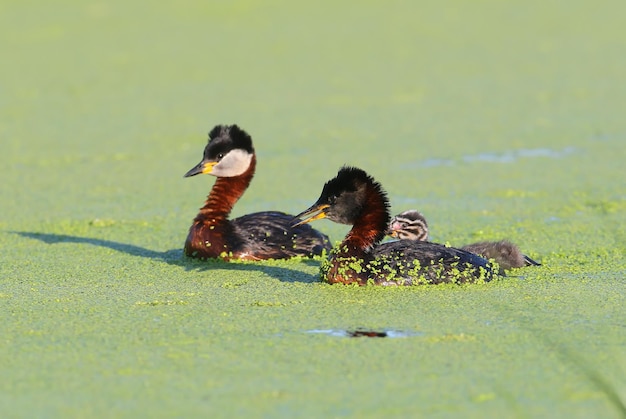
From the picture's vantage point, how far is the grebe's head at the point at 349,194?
23.9 ft

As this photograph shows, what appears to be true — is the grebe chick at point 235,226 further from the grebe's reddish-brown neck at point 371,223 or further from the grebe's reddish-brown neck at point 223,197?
the grebe's reddish-brown neck at point 371,223

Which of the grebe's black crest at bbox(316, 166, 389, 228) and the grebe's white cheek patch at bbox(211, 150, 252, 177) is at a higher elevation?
the grebe's white cheek patch at bbox(211, 150, 252, 177)

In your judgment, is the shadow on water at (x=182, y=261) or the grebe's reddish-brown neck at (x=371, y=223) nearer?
the grebe's reddish-brown neck at (x=371, y=223)

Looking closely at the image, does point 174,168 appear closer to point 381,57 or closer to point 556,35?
point 381,57

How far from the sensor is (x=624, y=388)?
4.93m

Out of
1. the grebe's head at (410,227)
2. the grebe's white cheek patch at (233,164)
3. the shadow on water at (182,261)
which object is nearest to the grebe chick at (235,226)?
the grebe's white cheek patch at (233,164)

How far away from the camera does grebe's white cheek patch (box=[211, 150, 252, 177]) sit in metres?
9.03

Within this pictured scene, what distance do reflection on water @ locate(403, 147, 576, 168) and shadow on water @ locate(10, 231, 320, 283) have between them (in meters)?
3.86

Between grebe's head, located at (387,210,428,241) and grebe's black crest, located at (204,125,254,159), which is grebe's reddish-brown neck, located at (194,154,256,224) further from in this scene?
grebe's head, located at (387,210,428,241)

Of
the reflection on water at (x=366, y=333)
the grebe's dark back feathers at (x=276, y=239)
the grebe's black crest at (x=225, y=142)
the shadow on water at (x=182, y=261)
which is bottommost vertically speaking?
the reflection on water at (x=366, y=333)

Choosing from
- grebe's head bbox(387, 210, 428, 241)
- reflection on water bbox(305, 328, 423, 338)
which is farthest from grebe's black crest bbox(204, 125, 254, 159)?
reflection on water bbox(305, 328, 423, 338)

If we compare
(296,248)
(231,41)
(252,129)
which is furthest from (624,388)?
(231,41)

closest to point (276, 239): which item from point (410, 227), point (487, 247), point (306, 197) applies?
point (410, 227)

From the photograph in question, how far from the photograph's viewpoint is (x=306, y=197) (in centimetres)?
1083
